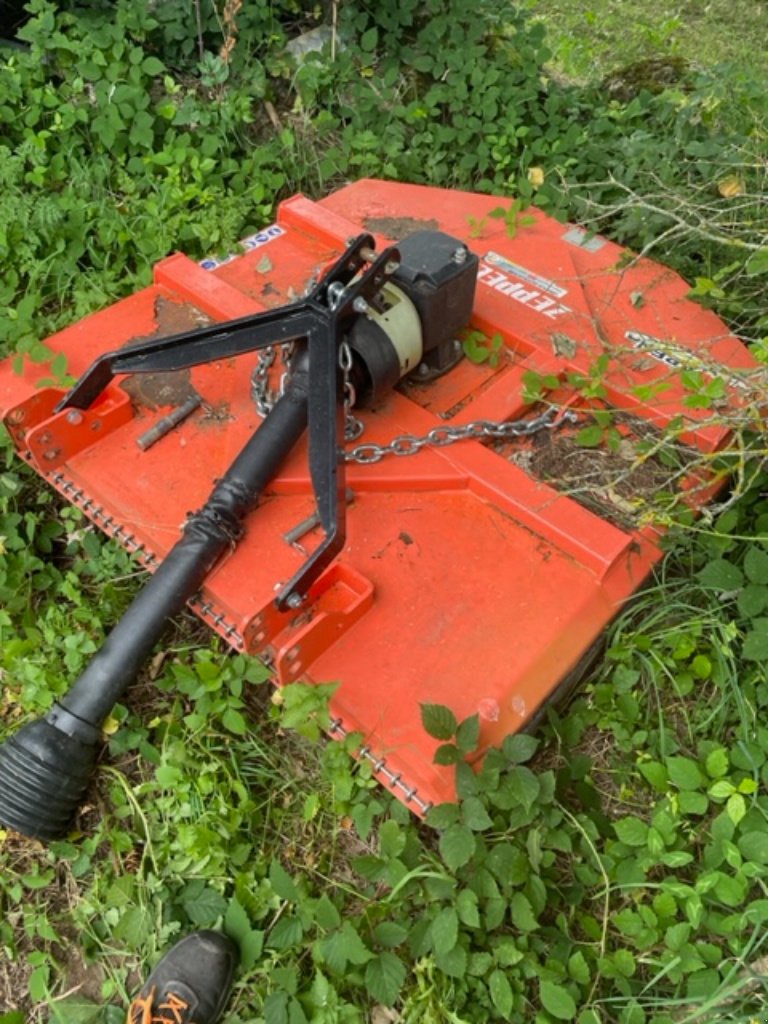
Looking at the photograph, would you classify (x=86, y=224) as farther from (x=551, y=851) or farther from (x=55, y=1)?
(x=551, y=851)

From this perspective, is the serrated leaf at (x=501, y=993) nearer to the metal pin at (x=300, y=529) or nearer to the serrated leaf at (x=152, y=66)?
the metal pin at (x=300, y=529)

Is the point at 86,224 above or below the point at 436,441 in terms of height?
above

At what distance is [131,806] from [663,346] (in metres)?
1.62

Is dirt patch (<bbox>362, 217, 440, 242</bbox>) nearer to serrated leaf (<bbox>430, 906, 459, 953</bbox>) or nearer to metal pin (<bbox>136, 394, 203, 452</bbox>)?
metal pin (<bbox>136, 394, 203, 452</bbox>)

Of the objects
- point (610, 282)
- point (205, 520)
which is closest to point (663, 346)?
point (610, 282)

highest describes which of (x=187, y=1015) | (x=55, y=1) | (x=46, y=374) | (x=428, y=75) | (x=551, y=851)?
(x=55, y=1)

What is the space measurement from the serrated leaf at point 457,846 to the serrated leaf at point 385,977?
0.22 meters

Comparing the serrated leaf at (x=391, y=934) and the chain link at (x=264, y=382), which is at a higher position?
the chain link at (x=264, y=382)

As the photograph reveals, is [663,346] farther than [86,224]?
No

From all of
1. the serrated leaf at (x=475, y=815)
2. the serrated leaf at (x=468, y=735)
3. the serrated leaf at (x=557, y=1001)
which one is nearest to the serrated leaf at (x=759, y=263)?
the serrated leaf at (x=468, y=735)

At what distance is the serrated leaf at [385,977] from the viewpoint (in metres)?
1.59

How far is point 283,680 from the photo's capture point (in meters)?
1.77

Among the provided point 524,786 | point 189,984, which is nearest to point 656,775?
point 524,786

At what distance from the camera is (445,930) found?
1.61 metres
